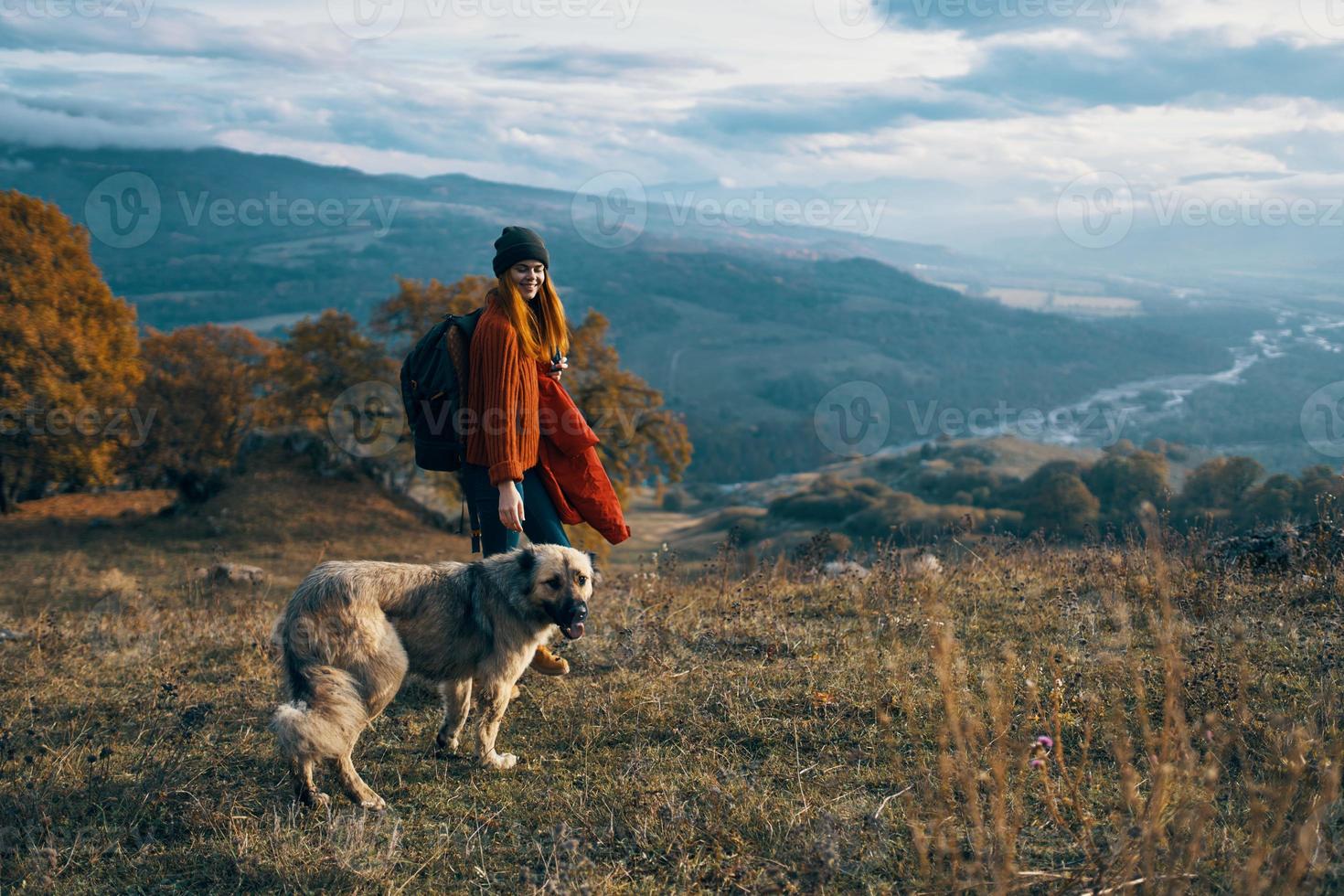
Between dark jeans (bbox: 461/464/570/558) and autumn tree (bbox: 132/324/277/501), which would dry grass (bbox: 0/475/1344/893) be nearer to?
dark jeans (bbox: 461/464/570/558)

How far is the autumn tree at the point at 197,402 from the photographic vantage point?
1358 inches

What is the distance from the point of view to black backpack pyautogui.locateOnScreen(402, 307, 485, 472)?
4.67 metres

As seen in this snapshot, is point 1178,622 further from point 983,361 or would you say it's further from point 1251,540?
point 983,361

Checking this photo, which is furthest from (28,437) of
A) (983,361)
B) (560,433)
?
(983,361)

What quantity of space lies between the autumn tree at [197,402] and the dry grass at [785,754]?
3131 cm

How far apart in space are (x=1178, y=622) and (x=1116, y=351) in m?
192
